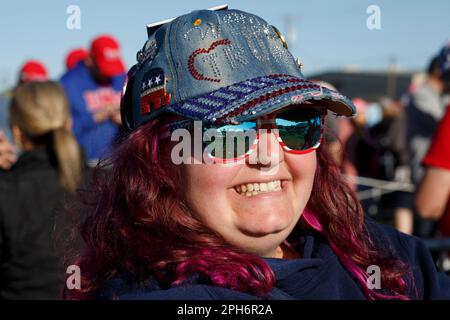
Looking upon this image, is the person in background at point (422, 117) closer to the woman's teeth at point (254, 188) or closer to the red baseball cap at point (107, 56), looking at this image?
the red baseball cap at point (107, 56)

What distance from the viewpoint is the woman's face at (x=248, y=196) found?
145 centimetres

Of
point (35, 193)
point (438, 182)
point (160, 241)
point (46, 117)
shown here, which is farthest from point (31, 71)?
point (160, 241)

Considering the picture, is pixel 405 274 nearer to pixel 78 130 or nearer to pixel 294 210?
pixel 294 210

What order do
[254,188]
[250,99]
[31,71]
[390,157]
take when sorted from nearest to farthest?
[250,99]
[254,188]
[31,71]
[390,157]

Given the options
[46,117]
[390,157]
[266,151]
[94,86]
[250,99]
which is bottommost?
[390,157]

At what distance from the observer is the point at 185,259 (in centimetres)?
143

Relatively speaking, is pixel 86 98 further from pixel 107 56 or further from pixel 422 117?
pixel 422 117

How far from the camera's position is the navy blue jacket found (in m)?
1.39

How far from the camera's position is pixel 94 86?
5.15 meters

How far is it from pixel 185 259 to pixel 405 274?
0.65m

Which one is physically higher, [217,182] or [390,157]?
[217,182]

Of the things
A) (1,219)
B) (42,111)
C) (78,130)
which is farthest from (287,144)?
(78,130)

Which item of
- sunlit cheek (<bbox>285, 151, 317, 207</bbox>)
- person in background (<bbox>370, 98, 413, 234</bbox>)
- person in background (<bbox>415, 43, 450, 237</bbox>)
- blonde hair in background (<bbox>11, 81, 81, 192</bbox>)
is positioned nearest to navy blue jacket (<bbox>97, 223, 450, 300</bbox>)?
sunlit cheek (<bbox>285, 151, 317, 207</bbox>)

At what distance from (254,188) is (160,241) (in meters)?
0.27
